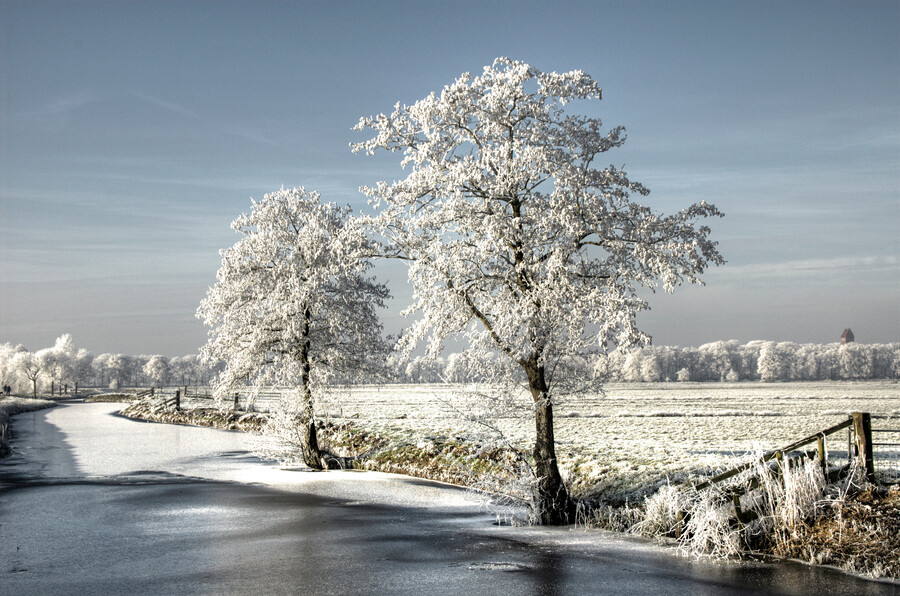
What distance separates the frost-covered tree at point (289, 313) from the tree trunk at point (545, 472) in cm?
1298

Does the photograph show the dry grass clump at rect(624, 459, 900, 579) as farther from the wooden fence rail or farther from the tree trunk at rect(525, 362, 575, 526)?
the tree trunk at rect(525, 362, 575, 526)

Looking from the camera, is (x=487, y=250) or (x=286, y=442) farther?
(x=286, y=442)

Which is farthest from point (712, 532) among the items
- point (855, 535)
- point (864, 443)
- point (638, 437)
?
point (638, 437)

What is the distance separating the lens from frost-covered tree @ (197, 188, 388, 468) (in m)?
27.8

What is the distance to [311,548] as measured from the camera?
13.5 m

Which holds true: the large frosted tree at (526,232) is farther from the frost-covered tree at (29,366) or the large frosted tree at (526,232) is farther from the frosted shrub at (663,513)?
the frost-covered tree at (29,366)

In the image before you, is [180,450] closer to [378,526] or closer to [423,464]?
[423,464]

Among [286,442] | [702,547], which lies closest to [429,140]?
[702,547]

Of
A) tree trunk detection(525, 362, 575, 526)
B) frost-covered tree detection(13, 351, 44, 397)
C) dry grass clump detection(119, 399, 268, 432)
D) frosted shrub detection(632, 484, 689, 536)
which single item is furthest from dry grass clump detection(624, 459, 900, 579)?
frost-covered tree detection(13, 351, 44, 397)

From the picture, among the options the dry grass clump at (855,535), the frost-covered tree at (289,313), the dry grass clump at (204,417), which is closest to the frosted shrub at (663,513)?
the dry grass clump at (855,535)

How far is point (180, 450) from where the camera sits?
1379 inches

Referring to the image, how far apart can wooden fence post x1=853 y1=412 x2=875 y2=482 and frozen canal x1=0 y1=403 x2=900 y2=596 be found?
3100 millimetres

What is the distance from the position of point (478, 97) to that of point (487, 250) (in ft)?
12.2

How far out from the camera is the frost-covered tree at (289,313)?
91.1ft
